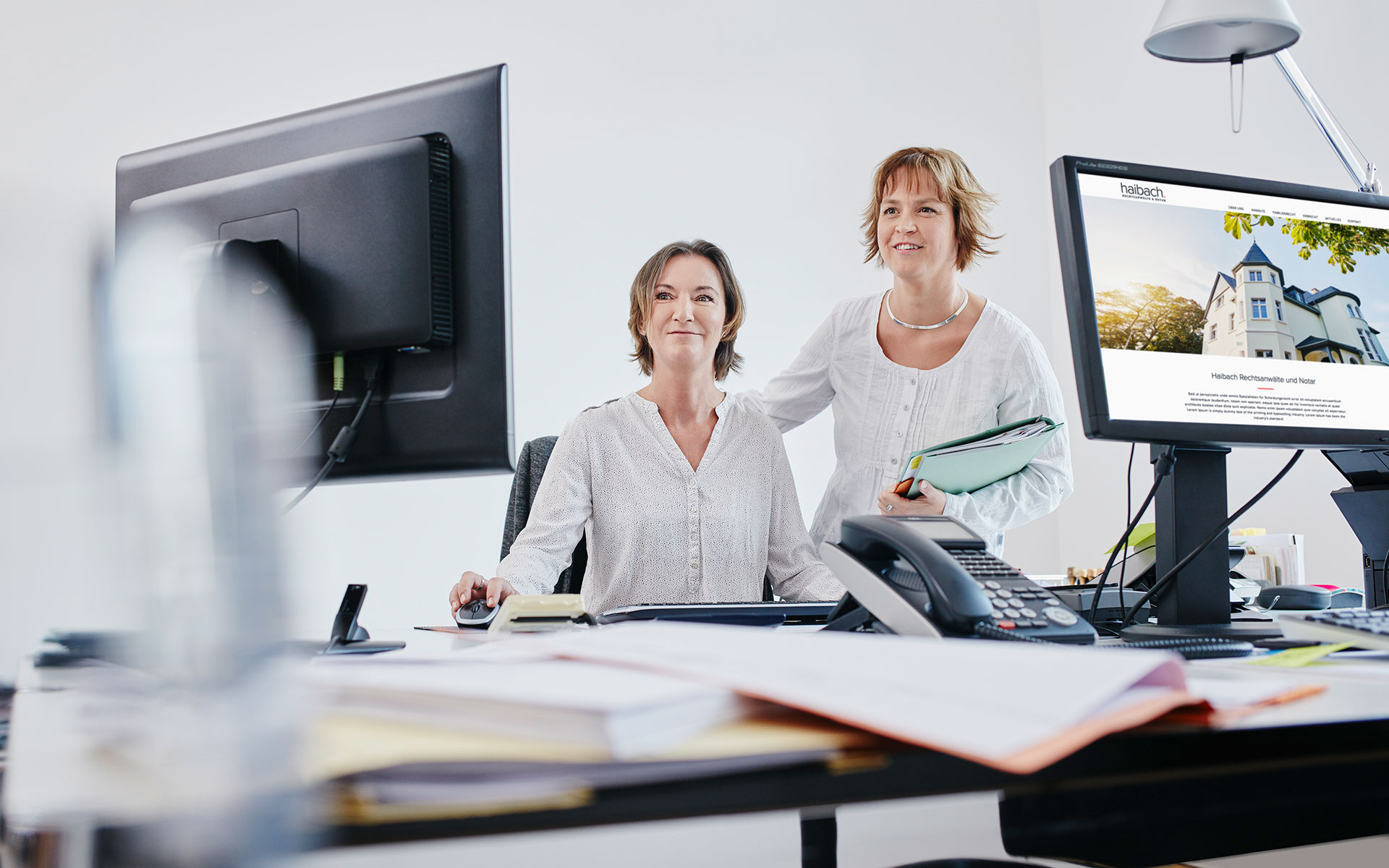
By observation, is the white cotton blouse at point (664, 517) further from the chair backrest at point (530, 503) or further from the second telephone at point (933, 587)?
the second telephone at point (933, 587)

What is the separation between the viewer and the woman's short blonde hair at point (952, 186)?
2.01 meters

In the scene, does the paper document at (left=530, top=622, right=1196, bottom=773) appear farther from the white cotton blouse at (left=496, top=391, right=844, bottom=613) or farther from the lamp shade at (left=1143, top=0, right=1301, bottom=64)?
the lamp shade at (left=1143, top=0, right=1301, bottom=64)

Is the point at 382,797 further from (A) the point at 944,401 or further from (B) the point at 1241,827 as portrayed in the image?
(A) the point at 944,401

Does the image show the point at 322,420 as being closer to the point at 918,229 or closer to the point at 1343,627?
the point at 1343,627

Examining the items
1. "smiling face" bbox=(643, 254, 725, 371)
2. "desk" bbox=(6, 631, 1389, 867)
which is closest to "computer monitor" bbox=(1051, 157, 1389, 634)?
"desk" bbox=(6, 631, 1389, 867)

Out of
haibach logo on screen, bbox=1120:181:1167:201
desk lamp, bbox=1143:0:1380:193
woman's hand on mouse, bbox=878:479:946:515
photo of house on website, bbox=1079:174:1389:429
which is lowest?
woman's hand on mouse, bbox=878:479:946:515

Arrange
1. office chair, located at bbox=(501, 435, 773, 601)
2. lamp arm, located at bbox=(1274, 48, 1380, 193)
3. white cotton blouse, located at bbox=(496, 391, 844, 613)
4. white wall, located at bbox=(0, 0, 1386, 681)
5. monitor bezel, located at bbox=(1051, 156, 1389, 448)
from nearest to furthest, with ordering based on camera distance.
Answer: monitor bezel, located at bbox=(1051, 156, 1389, 448)
lamp arm, located at bbox=(1274, 48, 1380, 193)
white cotton blouse, located at bbox=(496, 391, 844, 613)
office chair, located at bbox=(501, 435, 773, 601)
white wall, located at bbox=(0, 0, 1386, 681)

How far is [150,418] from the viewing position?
0.90 feet

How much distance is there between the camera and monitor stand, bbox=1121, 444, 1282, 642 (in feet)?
3.44

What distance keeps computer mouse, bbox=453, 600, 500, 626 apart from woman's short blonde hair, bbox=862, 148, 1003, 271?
125 centimetres

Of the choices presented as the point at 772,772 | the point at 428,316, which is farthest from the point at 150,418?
the point at 428,316

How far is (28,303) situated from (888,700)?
0.33 meters

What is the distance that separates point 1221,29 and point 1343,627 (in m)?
1.70

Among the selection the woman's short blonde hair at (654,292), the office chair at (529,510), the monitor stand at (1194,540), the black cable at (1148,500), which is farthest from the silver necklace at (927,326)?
the monitor stand at (1194,540)
